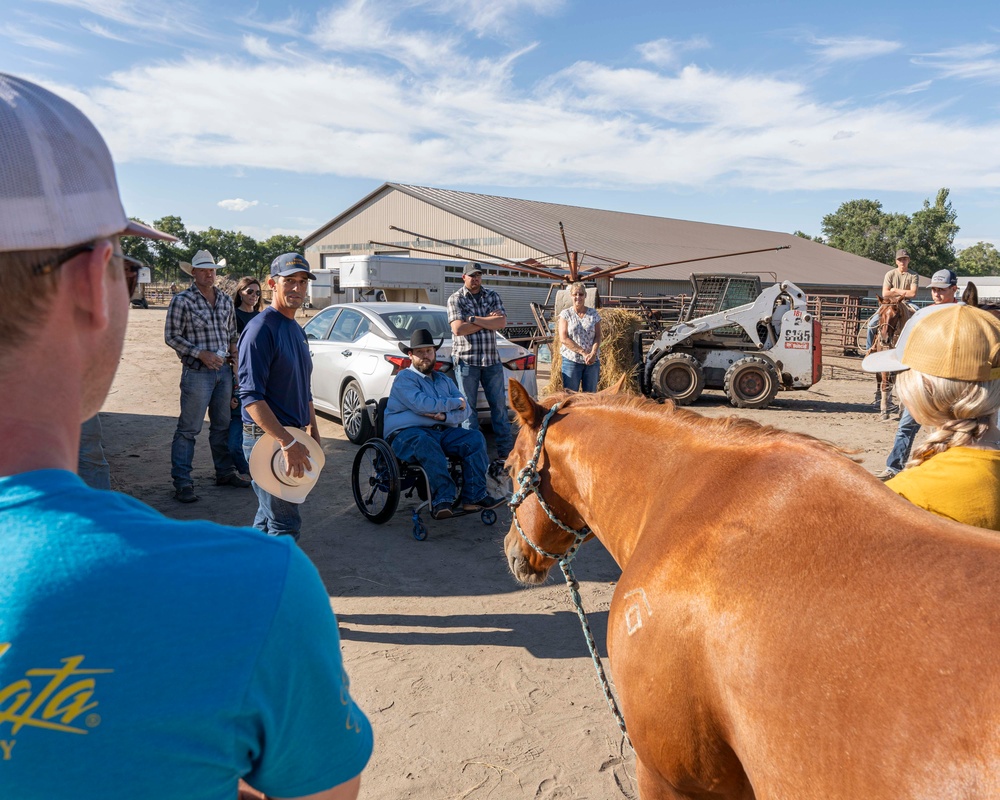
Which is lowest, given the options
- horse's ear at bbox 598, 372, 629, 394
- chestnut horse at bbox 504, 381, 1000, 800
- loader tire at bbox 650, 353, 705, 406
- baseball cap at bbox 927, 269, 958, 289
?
loader tire at bbox 650, 353, 705, 406

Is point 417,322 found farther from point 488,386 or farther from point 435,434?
point 435,434

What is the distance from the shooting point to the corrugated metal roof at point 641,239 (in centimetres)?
3628

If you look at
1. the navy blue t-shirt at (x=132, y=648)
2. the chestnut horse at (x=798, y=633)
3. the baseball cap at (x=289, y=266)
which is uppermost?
the baseball cap at (x=289, y=266)

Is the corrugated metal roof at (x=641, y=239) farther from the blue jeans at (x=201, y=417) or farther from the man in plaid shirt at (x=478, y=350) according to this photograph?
the blue jeans at (x=201, y=417)

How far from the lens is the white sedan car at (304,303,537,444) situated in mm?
8422

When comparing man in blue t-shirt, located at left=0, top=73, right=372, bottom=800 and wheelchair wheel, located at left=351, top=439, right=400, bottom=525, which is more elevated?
man in blue t-shirt, located at left=0, top=73, right=372, bottom=800

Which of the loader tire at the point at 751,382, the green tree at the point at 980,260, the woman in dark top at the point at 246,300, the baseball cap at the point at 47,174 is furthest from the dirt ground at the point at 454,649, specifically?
the green tree at the point at 980,260

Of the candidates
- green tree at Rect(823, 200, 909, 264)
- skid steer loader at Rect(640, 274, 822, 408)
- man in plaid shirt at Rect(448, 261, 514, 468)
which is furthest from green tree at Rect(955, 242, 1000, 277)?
man in plaid shirt at Rect(448, 261, 514, 468)

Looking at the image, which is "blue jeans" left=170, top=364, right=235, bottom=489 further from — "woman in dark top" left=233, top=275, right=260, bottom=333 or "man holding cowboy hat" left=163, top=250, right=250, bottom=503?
"woman in dark top" left=233, top=275, right=260, bottom=333

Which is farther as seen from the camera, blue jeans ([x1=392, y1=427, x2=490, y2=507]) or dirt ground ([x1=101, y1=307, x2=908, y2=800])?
blue jeans ([x1=392, y1=427, x2=490, y2=507])

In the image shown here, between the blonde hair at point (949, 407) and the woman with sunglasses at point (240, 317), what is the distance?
624 centimetres

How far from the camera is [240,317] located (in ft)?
25.1

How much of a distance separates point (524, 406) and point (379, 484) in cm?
348

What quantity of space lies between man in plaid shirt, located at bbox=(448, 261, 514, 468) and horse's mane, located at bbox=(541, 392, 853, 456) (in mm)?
4683
